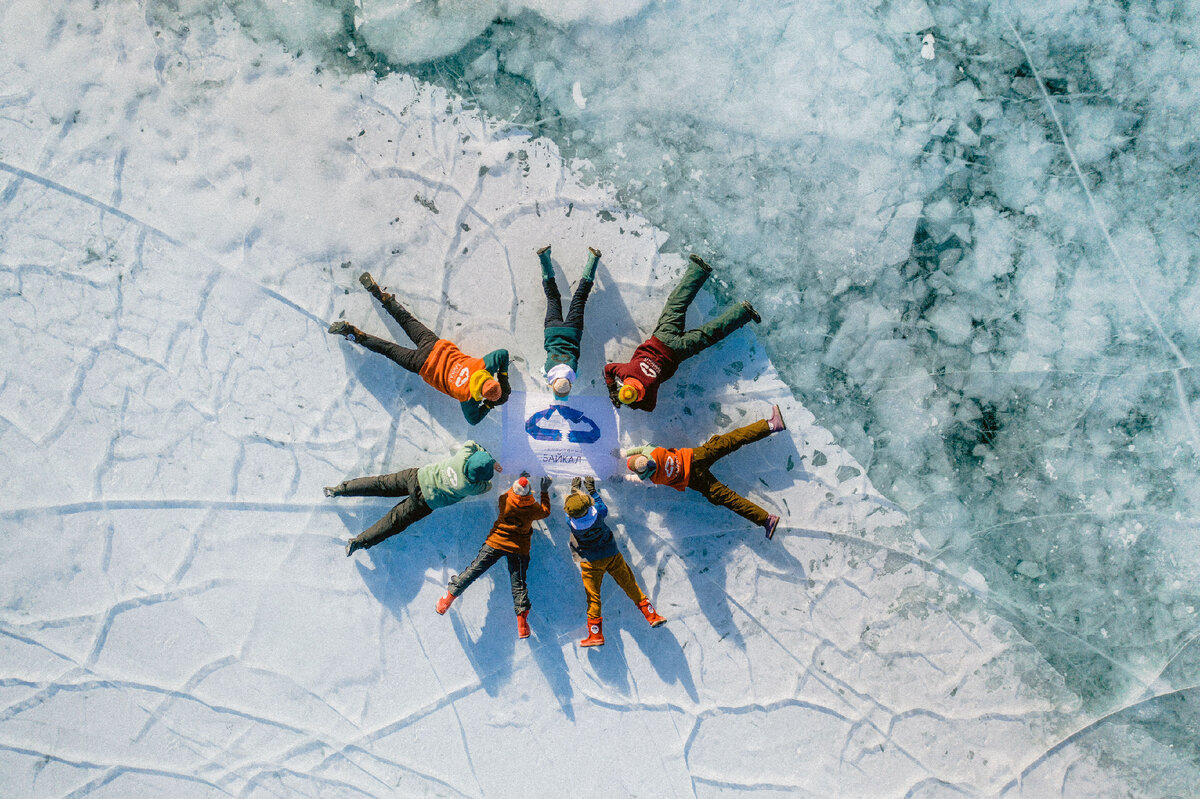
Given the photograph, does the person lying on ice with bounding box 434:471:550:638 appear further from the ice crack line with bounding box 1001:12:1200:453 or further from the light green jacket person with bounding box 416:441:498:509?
the ice crack line with bounding box 1001:12:1200:453

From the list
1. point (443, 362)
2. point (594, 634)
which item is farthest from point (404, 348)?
point (594, 634)

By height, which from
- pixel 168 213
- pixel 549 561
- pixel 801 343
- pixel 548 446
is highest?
pixel 168 213

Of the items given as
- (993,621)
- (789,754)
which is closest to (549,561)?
(789,754)

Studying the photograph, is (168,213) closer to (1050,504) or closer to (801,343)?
(801,343)

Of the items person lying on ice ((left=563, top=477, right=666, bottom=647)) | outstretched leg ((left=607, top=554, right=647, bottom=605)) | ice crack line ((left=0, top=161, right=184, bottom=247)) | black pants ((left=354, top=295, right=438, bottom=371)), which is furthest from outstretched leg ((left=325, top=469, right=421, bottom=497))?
ice crack line ((left=0, top=161, right=184, bottom=247))

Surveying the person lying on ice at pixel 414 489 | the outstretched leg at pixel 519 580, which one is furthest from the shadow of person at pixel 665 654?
the person lying on ice at pixel 414 489

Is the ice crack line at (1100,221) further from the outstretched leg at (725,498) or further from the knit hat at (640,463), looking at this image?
the knit hat at (640,463)

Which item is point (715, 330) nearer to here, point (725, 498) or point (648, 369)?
point (648, 369)
